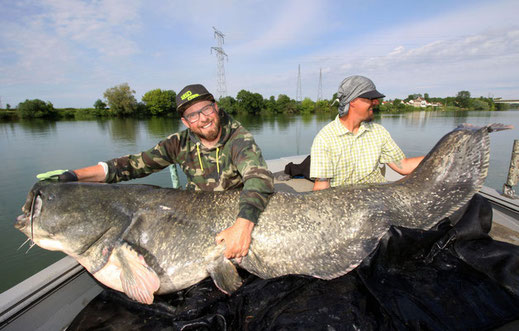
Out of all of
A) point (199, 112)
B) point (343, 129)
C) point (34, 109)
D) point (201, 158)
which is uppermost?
point (34, 109)

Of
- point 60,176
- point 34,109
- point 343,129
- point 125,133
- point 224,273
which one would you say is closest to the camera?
point 224,273

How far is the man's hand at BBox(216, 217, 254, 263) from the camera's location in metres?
1.96

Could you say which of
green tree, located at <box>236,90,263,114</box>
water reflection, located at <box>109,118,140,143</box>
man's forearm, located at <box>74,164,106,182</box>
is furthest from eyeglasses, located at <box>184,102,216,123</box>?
green tree, located at <box>236,90,263,114</box>

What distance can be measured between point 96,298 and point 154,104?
69097 millimetres

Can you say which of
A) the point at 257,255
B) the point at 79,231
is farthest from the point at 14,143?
the point at 257,255

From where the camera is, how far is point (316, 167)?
2977 mm

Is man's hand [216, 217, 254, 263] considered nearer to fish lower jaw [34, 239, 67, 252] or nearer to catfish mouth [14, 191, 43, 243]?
fish lower jaw [34, 239, 67, 252]

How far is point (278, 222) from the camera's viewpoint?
211 centimetres

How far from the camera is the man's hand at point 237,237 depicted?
196 cm

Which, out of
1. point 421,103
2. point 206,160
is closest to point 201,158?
point 206,160

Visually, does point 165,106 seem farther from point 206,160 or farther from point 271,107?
point 206,160

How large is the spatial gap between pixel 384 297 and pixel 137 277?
6.34 ft

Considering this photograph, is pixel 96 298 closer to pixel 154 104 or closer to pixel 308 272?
pixel 308 272

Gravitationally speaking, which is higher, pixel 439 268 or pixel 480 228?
pixel 480 228
